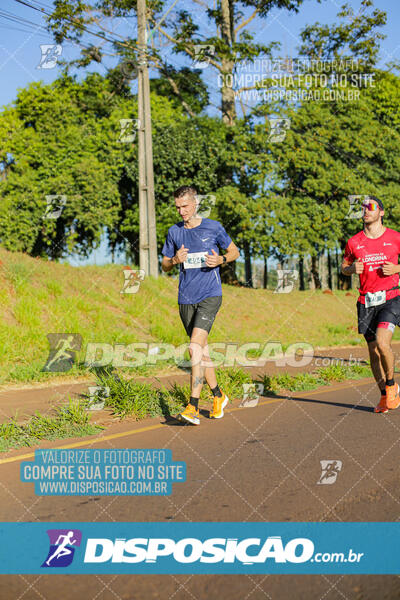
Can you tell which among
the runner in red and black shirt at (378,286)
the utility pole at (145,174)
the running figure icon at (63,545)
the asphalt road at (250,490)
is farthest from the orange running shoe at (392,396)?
the utility pole at (145,174)

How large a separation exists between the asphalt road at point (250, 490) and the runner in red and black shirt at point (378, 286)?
0.58 meters

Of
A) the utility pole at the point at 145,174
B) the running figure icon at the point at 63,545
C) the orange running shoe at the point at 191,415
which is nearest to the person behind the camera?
the running figure icon at the point at 63,545

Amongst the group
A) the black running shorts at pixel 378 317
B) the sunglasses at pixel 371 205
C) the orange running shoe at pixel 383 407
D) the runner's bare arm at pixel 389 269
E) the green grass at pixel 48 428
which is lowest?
the orange running shoe at pixel 383 407

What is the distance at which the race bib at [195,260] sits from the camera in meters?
6.47

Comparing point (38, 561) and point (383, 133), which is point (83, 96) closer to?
point (383, 133)

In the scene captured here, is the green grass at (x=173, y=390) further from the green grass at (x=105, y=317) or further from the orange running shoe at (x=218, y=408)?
the green grass at (x=105, y=317)

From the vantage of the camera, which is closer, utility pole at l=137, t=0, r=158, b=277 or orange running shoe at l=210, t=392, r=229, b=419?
orange running shoe at l=210, t=392, r=229, b=419

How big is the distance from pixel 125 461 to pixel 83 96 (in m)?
28.0

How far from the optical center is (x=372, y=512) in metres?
3.82

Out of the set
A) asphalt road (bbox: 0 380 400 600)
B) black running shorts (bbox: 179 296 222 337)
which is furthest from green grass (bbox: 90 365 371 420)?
black running shorts (bbox: 179 296 222 337)

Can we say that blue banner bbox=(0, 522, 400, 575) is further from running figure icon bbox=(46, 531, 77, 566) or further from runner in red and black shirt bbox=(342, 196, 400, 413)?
runner in red and black shirt bbox=(342, 196, 400, 413)

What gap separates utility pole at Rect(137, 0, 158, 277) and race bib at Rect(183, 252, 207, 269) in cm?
1121

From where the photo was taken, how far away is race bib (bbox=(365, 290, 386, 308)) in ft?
22.5

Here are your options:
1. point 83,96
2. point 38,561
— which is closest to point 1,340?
point 38,561
